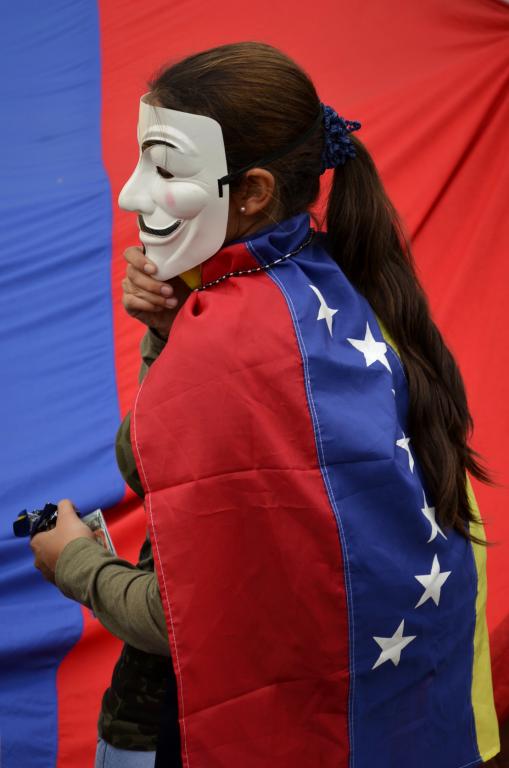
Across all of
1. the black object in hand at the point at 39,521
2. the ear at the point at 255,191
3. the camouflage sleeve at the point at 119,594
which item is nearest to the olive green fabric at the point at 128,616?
the camouflage sleeve at the point at 119,594

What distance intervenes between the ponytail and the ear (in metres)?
0.13

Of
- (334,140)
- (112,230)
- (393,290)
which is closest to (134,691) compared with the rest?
(393,290)

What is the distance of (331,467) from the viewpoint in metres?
0.94

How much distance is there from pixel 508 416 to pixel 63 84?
6.08 ft

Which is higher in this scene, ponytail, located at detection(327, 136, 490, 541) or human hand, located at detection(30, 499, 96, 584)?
ponytail, located at detection(327, 136, 490, 541)

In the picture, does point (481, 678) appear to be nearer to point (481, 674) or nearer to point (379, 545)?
point (481, 674)

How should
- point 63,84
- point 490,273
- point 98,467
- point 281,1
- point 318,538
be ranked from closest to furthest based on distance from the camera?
1. point 318,538
2. point 98,467
3. point 490,273
4. point 281,1
5. point 63,84

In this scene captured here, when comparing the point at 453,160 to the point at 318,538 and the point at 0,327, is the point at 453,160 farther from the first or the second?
the point at 318,538

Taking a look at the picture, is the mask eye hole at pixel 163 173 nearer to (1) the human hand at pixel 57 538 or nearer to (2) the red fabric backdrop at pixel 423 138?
(1) the human hand at pixel 57 538

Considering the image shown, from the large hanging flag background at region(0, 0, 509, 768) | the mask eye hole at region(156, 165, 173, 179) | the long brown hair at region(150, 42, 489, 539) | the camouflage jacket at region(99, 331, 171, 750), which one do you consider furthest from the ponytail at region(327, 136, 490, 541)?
the large hanging flag background at region(0, 0, 509, 768)

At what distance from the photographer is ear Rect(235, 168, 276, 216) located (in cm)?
104

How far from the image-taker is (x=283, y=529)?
36.5 inches

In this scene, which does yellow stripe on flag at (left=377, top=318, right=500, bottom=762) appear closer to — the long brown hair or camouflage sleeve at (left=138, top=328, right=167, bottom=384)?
the long brown hair

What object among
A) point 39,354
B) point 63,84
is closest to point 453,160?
point 39,354
